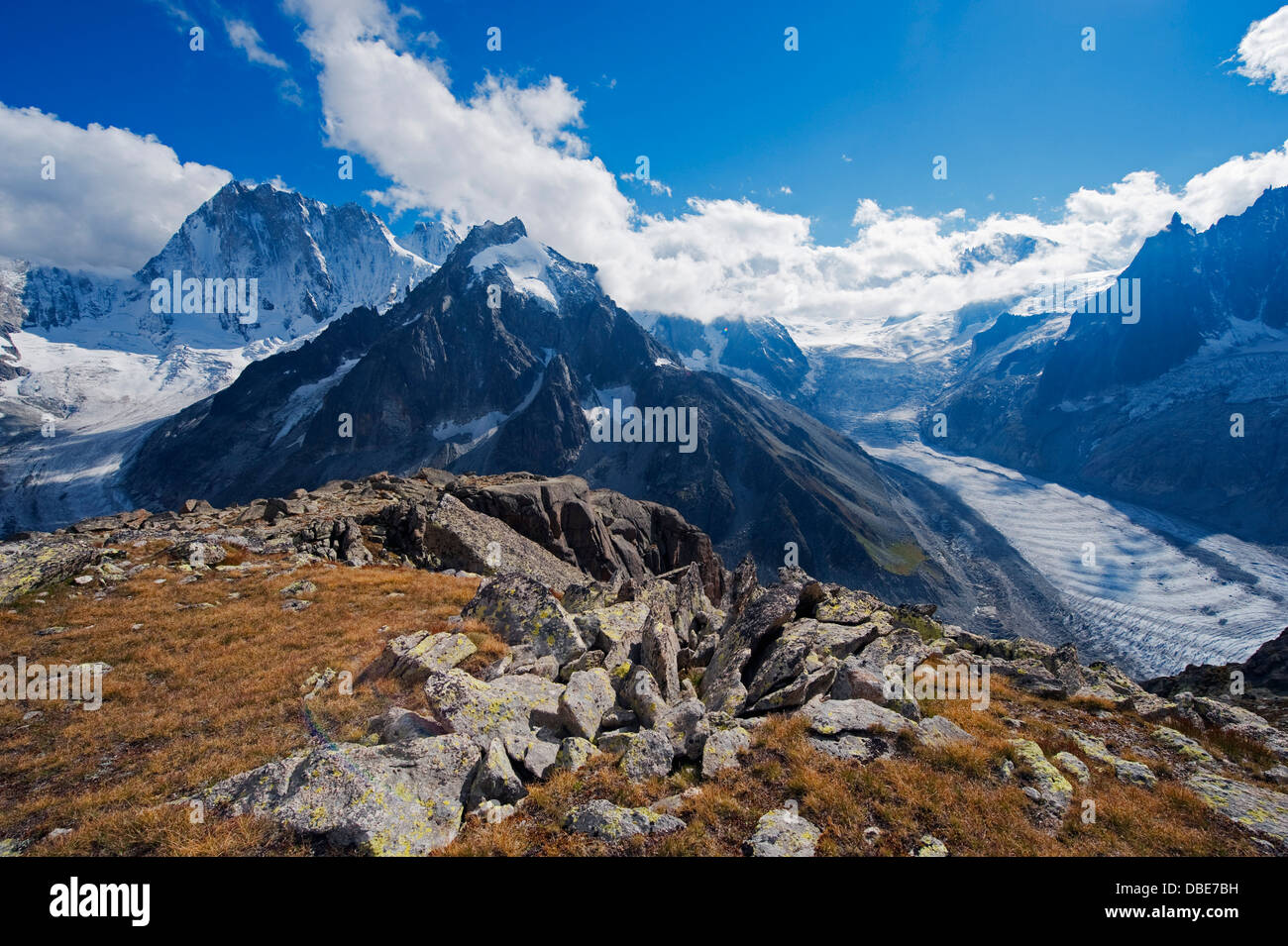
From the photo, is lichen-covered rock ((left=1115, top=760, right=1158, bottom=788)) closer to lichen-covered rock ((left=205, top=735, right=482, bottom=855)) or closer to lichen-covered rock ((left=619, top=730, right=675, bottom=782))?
lichen-covered rock ((left=619, top=730, right=675, bottom=782))

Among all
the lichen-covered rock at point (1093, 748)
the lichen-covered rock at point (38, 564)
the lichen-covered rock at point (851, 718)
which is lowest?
the lichen-covered rock at point (1093, 748)

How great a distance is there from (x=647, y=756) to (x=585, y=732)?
1.92 meters

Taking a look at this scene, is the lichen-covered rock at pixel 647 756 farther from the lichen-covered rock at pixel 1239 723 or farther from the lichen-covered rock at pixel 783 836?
the lichen-covered rock at pixel 1239 723

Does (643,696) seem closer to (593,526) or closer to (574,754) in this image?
(574,754)

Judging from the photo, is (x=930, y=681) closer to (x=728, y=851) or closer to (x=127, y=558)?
(x=728, y=851)

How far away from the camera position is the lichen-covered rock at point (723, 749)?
10547 mm

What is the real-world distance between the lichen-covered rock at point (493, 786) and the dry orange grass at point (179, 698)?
2945 millimetres

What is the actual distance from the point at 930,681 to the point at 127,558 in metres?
39.8

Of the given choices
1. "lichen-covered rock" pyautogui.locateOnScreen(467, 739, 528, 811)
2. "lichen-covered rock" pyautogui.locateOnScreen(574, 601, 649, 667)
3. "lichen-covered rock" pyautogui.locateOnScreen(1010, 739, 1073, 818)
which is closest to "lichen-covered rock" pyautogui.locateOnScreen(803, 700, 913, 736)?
"lichen-covered rock" pyautogui.locateOnScreen(1010, 739, 1073, 818)

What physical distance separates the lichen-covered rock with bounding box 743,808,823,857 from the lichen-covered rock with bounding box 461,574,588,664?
9.17m

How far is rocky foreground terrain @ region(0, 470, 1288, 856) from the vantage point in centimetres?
854

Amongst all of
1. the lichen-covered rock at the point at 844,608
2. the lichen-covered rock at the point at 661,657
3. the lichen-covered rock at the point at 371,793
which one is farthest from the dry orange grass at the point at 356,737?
the lichen-covered rock at the point at 844,608

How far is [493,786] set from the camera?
9414 millimetres
